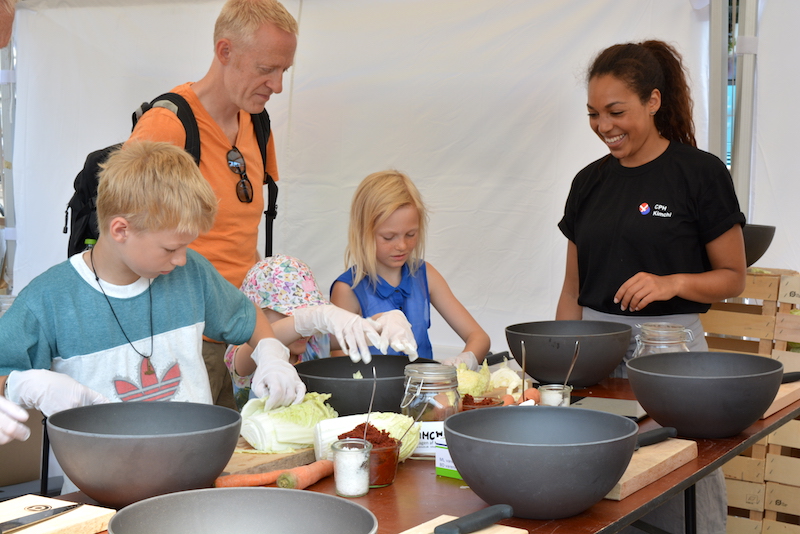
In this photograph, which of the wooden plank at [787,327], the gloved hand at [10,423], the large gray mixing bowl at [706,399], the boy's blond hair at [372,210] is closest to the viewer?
the gloved hand at [10,423]

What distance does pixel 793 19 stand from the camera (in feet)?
10.8

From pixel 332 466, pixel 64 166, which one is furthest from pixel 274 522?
pixel 64 166

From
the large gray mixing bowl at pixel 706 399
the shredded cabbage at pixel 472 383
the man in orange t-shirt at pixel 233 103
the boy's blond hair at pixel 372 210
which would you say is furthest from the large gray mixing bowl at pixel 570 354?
the man in orange t-shirt at pixel 233 103

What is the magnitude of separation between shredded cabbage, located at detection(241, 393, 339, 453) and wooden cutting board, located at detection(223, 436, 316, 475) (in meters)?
0.02

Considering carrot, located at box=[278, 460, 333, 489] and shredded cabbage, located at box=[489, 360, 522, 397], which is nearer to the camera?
carrot, located at box=[278, 460, 333, 489]

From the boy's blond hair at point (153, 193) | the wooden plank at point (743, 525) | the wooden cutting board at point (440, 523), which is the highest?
the boy's blond hair at point (153, 193)

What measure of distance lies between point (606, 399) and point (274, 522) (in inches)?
45.1

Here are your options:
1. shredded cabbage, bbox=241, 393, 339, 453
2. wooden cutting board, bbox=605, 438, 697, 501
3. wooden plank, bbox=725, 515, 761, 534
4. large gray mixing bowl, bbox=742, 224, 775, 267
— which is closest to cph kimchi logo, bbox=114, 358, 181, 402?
shredded cabbage, bbox=241, 393, 339, 453

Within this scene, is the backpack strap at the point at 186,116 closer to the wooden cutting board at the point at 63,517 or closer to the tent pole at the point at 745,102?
the wooden cutting board at the point at 63,517

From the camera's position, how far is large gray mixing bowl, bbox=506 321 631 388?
2.17 m

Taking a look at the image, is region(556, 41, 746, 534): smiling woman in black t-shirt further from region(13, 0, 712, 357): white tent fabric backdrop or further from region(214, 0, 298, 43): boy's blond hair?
region(214, 0, 298, 43): boy's blond hair

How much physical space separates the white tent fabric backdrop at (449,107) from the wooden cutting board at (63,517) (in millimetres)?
2935

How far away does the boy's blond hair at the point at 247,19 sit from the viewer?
7.89ft

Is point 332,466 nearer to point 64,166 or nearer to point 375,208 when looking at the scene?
point 375,208
